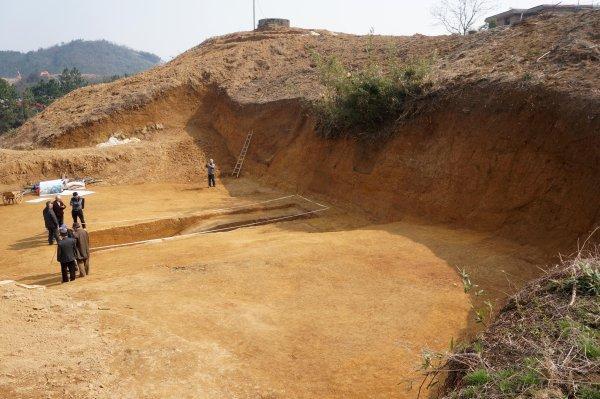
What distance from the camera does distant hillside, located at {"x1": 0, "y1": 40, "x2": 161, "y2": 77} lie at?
496 ft

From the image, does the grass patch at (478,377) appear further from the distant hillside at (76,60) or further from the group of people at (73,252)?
the distant hillside at (76,60)

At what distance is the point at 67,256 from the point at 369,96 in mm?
9286

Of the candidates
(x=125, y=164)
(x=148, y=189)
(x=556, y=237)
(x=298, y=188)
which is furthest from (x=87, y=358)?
(x=125, y=164)

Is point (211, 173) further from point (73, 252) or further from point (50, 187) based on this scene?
point (73, 252)

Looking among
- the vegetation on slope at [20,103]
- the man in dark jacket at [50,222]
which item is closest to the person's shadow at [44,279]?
the man in dark jacket at [50,222]

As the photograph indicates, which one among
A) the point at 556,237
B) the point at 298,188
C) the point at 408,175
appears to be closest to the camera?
the point at 556,237

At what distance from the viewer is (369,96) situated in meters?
13.8

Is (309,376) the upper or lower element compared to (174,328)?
lower

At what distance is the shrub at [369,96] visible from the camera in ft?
44.2

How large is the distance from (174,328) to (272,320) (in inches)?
53.7

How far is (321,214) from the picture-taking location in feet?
44.9

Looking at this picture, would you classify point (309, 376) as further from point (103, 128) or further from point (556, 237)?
point (103, 128)

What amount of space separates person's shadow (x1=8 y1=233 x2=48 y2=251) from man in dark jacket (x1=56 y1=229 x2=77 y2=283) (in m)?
3.31

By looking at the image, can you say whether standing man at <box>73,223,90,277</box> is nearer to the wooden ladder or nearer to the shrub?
the shrub
